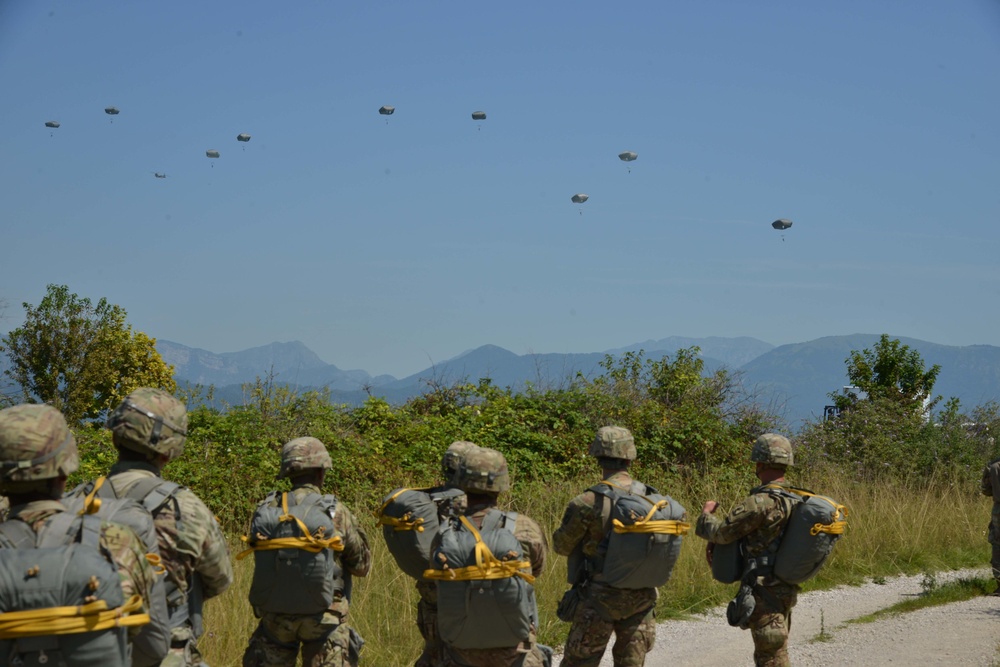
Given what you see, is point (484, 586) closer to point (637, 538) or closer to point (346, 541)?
point (346, 541)

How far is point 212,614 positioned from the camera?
27.3 ft

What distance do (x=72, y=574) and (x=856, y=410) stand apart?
17.8m

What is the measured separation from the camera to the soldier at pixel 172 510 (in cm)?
462

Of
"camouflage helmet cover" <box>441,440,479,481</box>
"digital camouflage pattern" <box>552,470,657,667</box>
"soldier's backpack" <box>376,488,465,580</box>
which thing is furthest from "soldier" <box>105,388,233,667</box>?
"digital camouflage pattern" <box>552,470,657,667</box>

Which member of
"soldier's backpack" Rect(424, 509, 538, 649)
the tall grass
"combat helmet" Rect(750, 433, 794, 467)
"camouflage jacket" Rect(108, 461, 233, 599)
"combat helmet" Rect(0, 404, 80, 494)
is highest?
"combat helmet" Rect(0, 404, 80, 494)

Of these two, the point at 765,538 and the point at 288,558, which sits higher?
the point at 288,558

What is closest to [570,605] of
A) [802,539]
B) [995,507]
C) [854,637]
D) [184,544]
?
[802,539]

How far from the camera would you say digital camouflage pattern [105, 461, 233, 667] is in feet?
15.1

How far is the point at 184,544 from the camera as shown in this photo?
4.63 m

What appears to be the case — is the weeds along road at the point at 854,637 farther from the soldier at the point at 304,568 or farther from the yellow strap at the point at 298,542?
the yellow strap at the point at 298,542

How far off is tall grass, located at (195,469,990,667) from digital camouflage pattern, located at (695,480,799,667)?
2.51 m

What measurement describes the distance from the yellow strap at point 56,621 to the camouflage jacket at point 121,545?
0.20m

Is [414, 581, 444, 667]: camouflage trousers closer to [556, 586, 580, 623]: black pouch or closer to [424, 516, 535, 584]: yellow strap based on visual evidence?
Answer: [556, 586, 580, 623]: black pouch

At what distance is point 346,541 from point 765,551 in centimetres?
293
